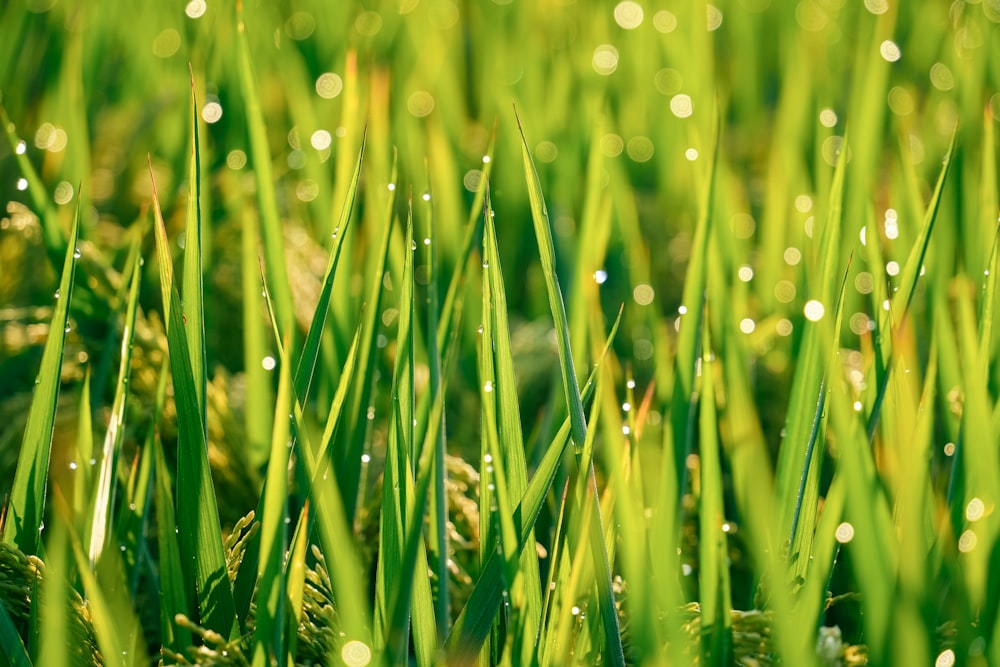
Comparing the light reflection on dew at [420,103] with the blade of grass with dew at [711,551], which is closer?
the blade of grass with dew at [711,551]

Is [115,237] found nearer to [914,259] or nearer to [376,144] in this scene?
[376,144]

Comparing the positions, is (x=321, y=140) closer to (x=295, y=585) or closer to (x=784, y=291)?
(x=784, y=291)

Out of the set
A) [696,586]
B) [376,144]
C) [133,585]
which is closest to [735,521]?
[696,586]

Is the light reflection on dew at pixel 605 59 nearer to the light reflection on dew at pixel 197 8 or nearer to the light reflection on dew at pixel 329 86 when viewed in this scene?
the light reflection on dew at pixel 329 86

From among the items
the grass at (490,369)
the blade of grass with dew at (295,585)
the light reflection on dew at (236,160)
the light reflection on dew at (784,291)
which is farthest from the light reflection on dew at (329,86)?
the blade of grass with dew at (295,585)

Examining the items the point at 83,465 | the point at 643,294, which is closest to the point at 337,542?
the point at 83,465

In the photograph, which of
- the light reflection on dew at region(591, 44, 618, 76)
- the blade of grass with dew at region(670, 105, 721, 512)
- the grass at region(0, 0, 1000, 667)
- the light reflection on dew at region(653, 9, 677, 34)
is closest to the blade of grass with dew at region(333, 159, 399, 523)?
the grass at region(0, 0, 1000, 667)

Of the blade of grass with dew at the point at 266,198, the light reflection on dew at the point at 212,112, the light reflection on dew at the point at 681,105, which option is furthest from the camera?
the light reflection on dew at the point at 681,105
